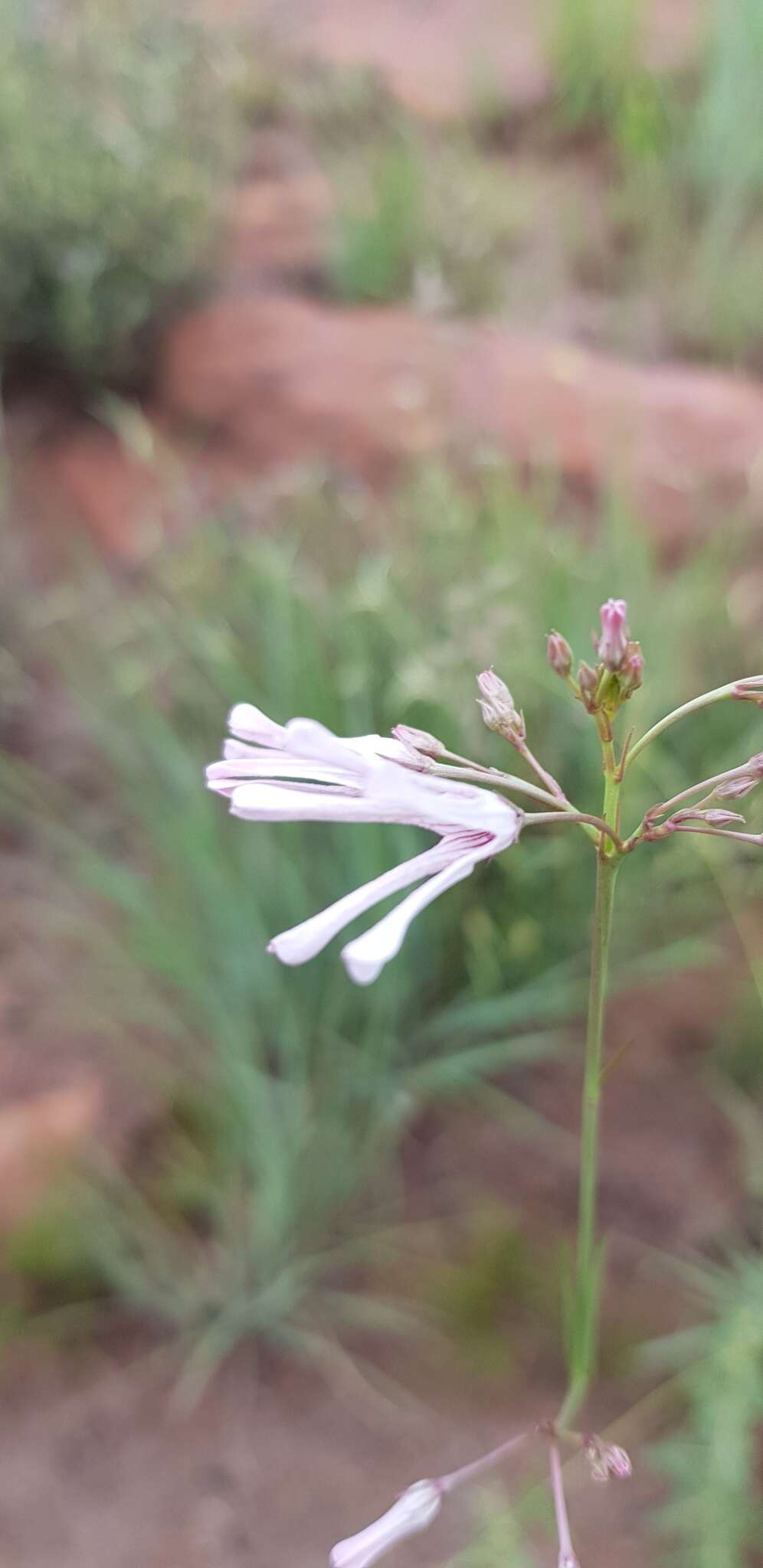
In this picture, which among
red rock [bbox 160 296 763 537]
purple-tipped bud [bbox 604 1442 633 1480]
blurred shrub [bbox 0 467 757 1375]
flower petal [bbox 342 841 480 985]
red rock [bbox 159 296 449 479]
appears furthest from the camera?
red rock [bbox 159 296 449 479]

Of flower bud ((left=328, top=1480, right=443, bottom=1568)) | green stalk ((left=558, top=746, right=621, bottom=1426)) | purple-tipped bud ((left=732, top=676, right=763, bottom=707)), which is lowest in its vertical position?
flower bud ((left=328, top=1480, right=443, bottom=1568))

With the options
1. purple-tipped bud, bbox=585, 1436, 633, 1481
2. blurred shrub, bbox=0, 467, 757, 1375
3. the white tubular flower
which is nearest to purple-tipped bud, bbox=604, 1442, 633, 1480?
purple-tipped bud, bbox=585, 1436, 633, 1481

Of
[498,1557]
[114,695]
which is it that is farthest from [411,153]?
[498,1557]

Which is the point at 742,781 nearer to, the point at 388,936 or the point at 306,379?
the point at 388,936

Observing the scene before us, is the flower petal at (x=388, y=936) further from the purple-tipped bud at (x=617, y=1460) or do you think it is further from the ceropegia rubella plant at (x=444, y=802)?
the purple-tipped bud at (x=617, y=1460)

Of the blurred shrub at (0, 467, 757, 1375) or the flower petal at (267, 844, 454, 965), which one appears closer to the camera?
the flower petal at (267, 844, 454, 965)

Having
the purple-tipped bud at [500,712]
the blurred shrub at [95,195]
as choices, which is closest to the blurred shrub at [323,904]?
the purple-tipped bud at [500,712]

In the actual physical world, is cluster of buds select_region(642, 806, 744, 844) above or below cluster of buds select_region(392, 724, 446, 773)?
below

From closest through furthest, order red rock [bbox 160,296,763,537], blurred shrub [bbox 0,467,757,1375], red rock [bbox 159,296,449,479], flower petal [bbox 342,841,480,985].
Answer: flower petal [bbox 342,841,480,985]
blurred shrub [bbox 0,467,757,1375]
red rock [bbox 160,296,763,537]
red rock [bbox 159,296,449,479]

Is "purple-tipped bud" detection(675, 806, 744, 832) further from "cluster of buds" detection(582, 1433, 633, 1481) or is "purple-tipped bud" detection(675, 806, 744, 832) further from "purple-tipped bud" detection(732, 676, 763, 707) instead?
"cluster of buds" detection(582, 1433, 633, 1481)
